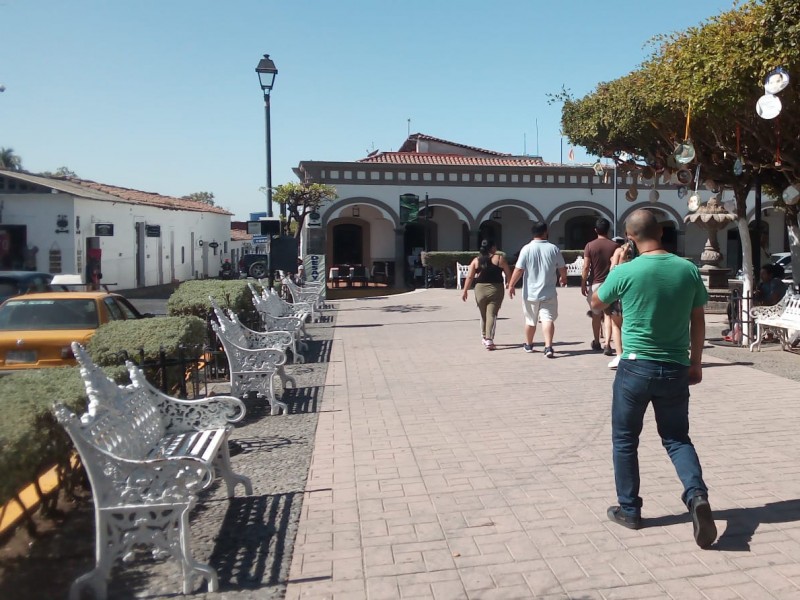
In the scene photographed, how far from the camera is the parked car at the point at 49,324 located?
8.67 m

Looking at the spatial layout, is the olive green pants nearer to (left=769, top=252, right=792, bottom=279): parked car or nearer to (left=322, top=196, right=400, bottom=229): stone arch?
(left=322, top=196, right=400, bottom=229): stone arch

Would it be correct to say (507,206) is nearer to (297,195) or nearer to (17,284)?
(297,195)

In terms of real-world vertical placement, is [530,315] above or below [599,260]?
below

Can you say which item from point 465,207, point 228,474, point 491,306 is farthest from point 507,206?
point 228,474

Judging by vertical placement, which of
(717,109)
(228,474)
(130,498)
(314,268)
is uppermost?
(717,109)

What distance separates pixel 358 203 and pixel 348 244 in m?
3.00

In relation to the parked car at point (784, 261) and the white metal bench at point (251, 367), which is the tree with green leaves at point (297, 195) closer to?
the white metal bench at point (251, 367)

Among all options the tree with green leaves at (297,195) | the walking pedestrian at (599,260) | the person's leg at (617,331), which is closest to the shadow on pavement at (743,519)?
the person's leg at (617,331)

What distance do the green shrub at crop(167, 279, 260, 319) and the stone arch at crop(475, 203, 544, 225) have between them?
18764mm

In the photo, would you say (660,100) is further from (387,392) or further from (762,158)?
(387,392)

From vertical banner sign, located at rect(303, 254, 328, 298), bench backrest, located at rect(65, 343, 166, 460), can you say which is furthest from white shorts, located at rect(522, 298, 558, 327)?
vertical banner sign, located at rect(303, 254, 328, 298)

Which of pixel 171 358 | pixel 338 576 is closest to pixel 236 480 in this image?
pixel 338 576

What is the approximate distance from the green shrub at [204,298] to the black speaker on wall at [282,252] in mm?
4347

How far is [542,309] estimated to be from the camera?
418 inches
